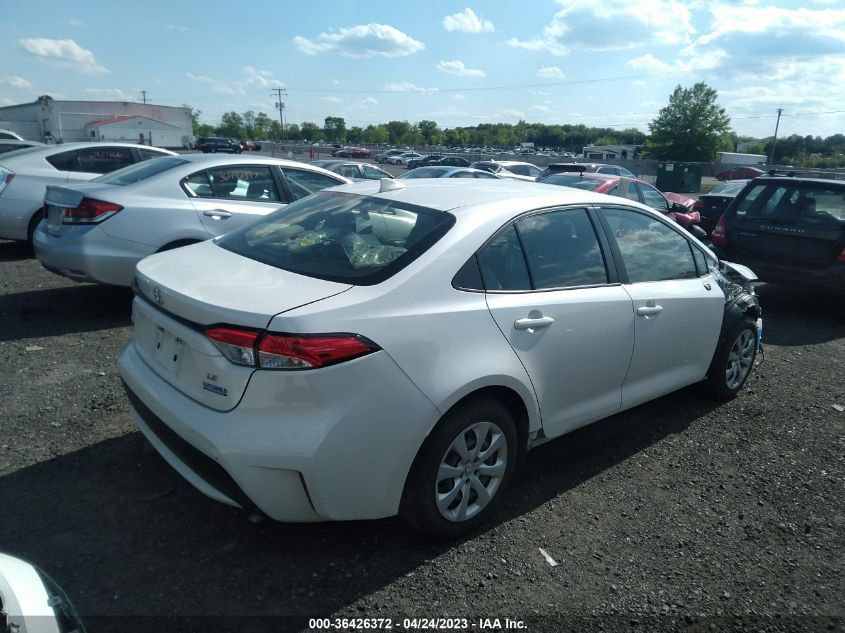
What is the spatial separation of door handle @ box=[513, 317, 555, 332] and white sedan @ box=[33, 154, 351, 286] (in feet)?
13.3

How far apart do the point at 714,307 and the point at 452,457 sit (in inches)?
101

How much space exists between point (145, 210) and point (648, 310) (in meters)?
4.56

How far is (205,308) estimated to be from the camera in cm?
270

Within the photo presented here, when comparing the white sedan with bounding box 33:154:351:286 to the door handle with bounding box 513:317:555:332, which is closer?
the door handle with bounding box 513:317:555:332

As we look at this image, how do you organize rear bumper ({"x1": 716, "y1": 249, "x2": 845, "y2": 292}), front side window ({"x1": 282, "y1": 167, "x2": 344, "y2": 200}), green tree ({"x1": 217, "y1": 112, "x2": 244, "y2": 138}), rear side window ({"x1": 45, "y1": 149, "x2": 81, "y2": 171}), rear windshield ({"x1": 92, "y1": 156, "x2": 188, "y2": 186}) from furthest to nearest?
green tree ({"x1": 217, "y1": 112, "x2": 244, "y2": 138}) → rear side window ({"x1": 45, "y1": 149, "x2": 81, "y2": 171}) → rear bumper ({"x1": 716, "y1": 249, "x2": 845, "y2": 292}) → front side window ({"x1": 282, "y1": 167, "x2": 344, "y2": 200}) → rear windshield ({"x1": 92, "y1": 156, "x2": 188, "y2": 186})

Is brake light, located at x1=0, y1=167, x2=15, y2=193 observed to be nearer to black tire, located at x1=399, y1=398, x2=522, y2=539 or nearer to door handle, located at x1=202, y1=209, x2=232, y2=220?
door handle, located at x1=202, y1=209, x2=232, y2=220

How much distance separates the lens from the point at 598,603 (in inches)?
110

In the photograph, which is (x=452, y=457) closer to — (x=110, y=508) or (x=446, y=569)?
(x=446, y=569)

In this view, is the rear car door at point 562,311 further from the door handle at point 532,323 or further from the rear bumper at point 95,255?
the rear bumper at point 95,255

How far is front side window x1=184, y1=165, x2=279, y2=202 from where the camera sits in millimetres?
6449

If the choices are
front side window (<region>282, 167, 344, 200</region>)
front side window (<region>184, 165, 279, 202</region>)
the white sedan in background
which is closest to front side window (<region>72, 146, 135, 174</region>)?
the white sedan in background

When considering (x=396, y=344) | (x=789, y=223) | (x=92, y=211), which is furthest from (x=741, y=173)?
(x=396, y=344)

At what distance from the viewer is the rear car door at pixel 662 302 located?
395 centimetres

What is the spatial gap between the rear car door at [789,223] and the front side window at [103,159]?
28.5 ft
